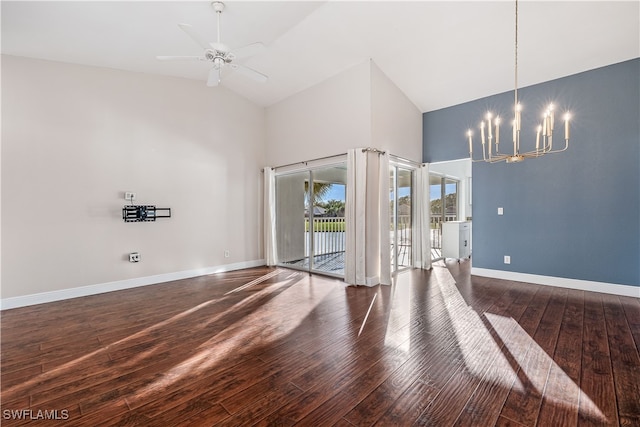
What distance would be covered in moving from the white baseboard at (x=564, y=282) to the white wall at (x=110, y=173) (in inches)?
195

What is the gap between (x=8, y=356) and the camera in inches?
96.4

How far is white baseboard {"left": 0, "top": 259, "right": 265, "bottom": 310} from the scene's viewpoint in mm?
3696

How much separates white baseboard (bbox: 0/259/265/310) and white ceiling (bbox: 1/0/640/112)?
129 inches

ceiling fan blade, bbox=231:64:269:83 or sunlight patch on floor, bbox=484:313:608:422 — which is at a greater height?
ceiling fan blade, bbox=231:64:269:83

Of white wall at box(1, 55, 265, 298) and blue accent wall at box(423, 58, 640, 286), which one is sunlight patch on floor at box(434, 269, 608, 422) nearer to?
blue accent wall at box(423, 58, 640, 286)

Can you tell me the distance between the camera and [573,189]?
434 cm

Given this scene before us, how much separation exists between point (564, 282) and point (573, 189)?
4.86 ft

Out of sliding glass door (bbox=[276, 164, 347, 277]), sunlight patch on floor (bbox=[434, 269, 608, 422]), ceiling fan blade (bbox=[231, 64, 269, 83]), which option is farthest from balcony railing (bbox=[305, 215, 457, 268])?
ceiling fan blade (bbox=[231, 64, 269, 83])

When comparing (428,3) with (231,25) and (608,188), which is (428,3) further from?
(608,188)

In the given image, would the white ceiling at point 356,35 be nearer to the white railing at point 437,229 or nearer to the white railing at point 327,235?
the white railing at point 327,235

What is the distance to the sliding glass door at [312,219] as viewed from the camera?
5464 mm

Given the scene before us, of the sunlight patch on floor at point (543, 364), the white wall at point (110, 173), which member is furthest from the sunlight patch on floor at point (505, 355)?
the white wall at point (110, 173)

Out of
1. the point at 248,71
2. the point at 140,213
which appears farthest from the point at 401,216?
the point at 140,213
